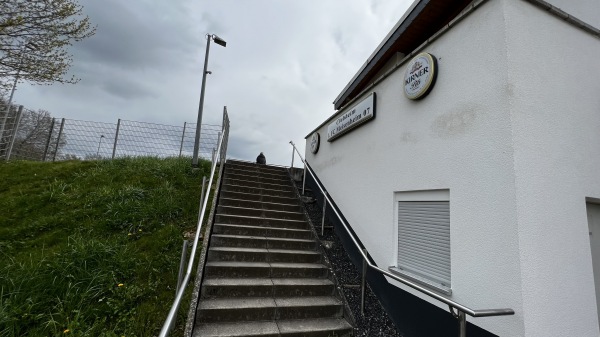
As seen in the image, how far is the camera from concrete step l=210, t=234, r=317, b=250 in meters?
4.27

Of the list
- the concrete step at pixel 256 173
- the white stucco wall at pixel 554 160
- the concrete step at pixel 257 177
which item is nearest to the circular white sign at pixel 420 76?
the white stucco wall at pixel 554 160

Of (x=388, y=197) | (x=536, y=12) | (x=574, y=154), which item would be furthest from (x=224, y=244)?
(x=536, y=12)

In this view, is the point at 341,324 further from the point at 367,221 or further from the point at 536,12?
the point at 536,12

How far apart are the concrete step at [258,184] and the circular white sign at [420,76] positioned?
4.02 meters

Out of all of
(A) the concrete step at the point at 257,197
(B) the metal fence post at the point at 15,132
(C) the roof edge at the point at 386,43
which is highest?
(C) the roof edge at the point at 386,43

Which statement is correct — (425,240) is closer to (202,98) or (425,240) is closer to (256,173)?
(256,173)

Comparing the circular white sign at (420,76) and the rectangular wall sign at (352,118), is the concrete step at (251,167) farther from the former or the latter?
the circular white sign at (420,76)

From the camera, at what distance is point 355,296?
12.4ft

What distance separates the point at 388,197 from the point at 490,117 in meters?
1.70

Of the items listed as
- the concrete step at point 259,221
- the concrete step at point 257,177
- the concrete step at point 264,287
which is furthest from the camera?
the concrete step at point 257,177

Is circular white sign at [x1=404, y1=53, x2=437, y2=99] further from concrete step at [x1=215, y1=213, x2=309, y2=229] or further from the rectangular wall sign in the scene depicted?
concrete step at [x1=215, y1=213, x2=309, y2=229]

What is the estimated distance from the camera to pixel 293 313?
3332 millimetres

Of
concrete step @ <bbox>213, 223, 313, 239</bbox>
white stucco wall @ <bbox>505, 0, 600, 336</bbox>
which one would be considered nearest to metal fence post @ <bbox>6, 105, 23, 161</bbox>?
concrete step @ <bbox>213, 223, 313, 239</bbox>

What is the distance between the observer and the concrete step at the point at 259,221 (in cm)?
484
